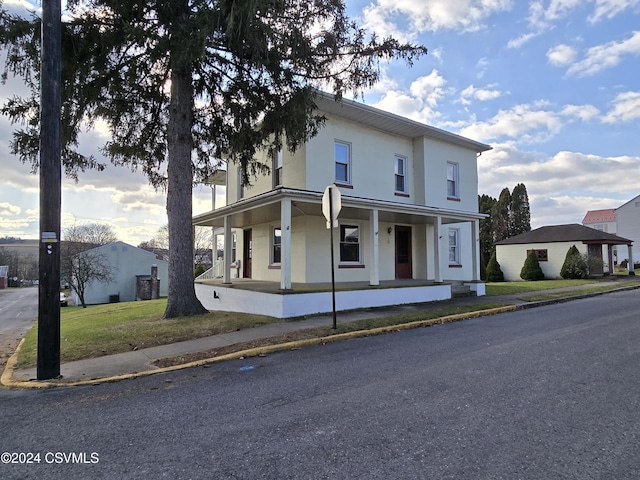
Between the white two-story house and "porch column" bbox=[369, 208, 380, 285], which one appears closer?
"porch column" bbox=[369, 208, 380, 285]

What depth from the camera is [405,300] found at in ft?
43.5

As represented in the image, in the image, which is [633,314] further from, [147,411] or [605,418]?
[147,411]

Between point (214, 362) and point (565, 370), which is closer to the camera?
point (565, 370)

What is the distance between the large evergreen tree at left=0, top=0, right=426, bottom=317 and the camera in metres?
8.66

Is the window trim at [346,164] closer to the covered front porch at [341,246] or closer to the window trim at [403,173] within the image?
the covered front porch at [341,246]

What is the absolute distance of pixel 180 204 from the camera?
11.0 m

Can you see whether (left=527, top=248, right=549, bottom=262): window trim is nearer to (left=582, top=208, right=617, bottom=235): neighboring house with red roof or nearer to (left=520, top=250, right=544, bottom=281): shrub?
(left=520, top=250, right=544, bottom=281): shrub

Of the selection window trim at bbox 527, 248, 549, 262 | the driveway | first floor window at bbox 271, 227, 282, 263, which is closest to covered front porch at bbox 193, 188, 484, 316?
first floor window at bbox 271, 227, 282, 263

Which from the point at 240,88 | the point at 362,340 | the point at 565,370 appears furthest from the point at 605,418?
the point at 240,88

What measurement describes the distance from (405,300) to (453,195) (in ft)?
23.3

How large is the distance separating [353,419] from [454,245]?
612 inches

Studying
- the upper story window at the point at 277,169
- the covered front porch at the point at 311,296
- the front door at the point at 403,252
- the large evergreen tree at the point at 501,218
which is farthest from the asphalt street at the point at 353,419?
the large evergreen tree at the point at 501,218

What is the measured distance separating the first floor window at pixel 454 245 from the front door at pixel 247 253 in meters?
9.19

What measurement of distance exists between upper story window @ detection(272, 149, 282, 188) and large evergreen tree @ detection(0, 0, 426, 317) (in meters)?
1.82
